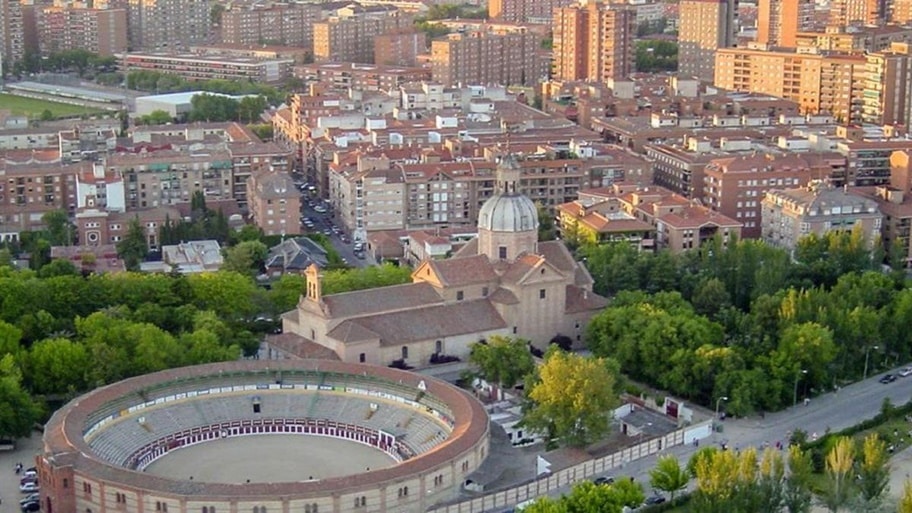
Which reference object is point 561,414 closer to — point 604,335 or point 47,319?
point 604,335

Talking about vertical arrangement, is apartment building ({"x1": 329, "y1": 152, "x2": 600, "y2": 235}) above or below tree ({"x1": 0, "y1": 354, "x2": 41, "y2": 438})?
above

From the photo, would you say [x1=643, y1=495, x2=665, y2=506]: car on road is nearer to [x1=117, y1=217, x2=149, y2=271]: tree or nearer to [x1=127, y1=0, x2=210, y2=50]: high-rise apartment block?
[x1=117, y1=217, x2=149, y2=271]: tree

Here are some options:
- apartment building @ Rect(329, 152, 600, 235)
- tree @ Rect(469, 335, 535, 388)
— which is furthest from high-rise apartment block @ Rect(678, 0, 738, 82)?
tree @ Rect(469, 335, 535, 388)

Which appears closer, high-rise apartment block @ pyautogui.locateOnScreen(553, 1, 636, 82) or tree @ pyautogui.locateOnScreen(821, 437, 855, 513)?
tree @ pyautogui.locateOnScreen(821, 437, 855, 513)

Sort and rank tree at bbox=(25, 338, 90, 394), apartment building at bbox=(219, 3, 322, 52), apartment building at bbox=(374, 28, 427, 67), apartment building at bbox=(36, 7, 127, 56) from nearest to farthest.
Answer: tree at bbox=(25, 338, 90, 394) → apartment building at bbox=(374, 28, 427, 67) → apartment building at bbox=(36, 7, 127, 56) → apartment building at bbox=(219, 3, 322, 52)

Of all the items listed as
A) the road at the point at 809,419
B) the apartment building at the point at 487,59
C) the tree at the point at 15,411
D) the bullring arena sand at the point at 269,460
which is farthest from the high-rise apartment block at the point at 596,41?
the tree at the point at 15,411

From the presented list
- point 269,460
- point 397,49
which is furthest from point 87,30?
point 269,460
